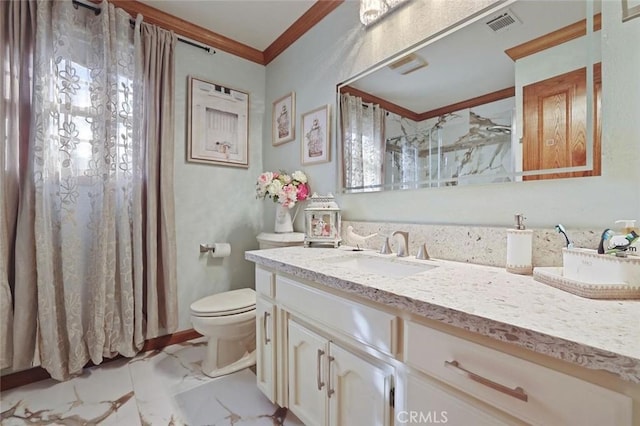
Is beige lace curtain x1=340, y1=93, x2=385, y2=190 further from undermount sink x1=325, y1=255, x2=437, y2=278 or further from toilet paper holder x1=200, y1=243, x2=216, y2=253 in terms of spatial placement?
toilet paper holder x1=200, y1=243, x2=216, y2=253

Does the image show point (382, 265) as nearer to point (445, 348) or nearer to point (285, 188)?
point (445, 348)

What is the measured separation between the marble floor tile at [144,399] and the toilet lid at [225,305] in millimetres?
397

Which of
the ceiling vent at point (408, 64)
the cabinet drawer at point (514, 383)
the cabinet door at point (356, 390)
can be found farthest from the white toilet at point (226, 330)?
the ceiling vent at point (408, 64)

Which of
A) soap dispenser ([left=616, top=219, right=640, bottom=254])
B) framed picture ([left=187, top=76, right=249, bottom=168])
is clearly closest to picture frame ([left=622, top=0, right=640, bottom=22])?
soap dispenser ([left=616, top=219, right=640, bottom=254])

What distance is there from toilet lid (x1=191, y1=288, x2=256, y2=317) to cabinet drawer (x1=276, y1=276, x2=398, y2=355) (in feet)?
2.05

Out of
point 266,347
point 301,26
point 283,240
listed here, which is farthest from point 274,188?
point 301,26

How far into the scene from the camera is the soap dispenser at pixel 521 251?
0.91 meters

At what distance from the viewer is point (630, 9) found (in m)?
0.83

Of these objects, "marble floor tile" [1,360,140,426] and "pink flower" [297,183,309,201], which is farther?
"pink flower" [297,183,309,201]

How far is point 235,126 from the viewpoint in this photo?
2326 mm

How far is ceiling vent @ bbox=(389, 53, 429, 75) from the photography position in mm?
1336

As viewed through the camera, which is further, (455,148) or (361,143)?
(361,143)

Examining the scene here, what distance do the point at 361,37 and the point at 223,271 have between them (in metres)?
1.97

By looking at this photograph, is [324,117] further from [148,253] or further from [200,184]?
[148,253]
